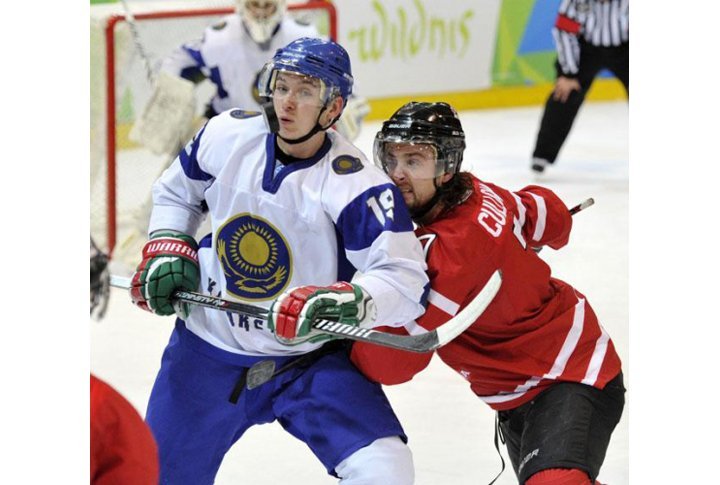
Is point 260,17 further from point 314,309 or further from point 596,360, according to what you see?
point 314,309

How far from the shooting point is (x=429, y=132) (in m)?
2.20

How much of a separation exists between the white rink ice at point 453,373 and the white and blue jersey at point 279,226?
0.26 meters

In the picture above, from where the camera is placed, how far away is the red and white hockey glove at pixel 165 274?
2.25 m

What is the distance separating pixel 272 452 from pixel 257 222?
113cm

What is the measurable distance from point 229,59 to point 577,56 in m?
2.17

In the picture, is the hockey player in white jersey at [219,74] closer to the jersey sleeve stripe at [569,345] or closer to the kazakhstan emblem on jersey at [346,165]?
the jersey sleeve stripe at [569,345]

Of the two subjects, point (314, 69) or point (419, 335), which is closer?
point (419, 335)

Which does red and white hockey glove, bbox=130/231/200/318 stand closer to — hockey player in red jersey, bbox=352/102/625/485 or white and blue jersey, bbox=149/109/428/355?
white and blue jersey, bbox=149/109/428/355

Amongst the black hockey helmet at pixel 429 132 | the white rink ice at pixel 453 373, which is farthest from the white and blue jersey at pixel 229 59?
the black hockey helmet at pixel 429 132

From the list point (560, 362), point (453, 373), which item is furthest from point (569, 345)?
point (453, 373)
